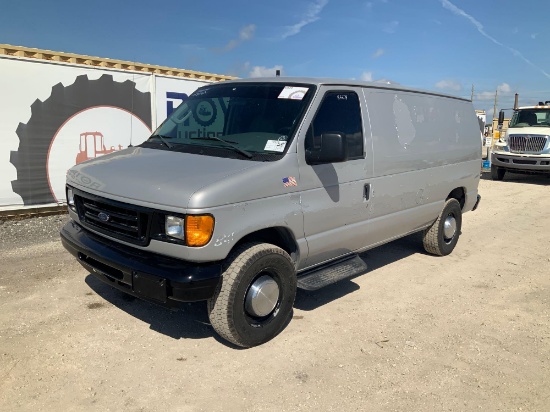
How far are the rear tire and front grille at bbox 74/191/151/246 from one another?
4.21 metres

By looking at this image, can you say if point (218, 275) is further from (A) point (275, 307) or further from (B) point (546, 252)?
(B) point (546, 252)

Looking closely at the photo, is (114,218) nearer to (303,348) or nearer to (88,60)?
(303,348)

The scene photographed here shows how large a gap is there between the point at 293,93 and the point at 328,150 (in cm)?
71

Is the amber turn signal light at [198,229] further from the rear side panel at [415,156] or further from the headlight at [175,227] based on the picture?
the rear side panel at [415,156]

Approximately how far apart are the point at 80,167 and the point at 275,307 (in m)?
2.13

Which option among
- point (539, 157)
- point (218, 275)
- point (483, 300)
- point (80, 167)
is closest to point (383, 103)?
point (483, 300)

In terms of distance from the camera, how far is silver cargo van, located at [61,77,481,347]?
3.23 metres

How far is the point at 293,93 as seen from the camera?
4.08 m

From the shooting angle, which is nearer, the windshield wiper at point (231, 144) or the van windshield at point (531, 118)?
the windshield wiper at point (231, 144)

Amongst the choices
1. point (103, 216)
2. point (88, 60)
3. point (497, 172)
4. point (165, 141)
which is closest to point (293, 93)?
point (165, 141)

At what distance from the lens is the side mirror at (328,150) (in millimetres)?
3703

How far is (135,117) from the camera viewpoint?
29.6 ft

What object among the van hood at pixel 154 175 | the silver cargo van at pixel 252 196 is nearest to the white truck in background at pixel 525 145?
the silver cargo van at pixel 252 196

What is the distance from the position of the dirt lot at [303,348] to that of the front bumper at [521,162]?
10021 mm
